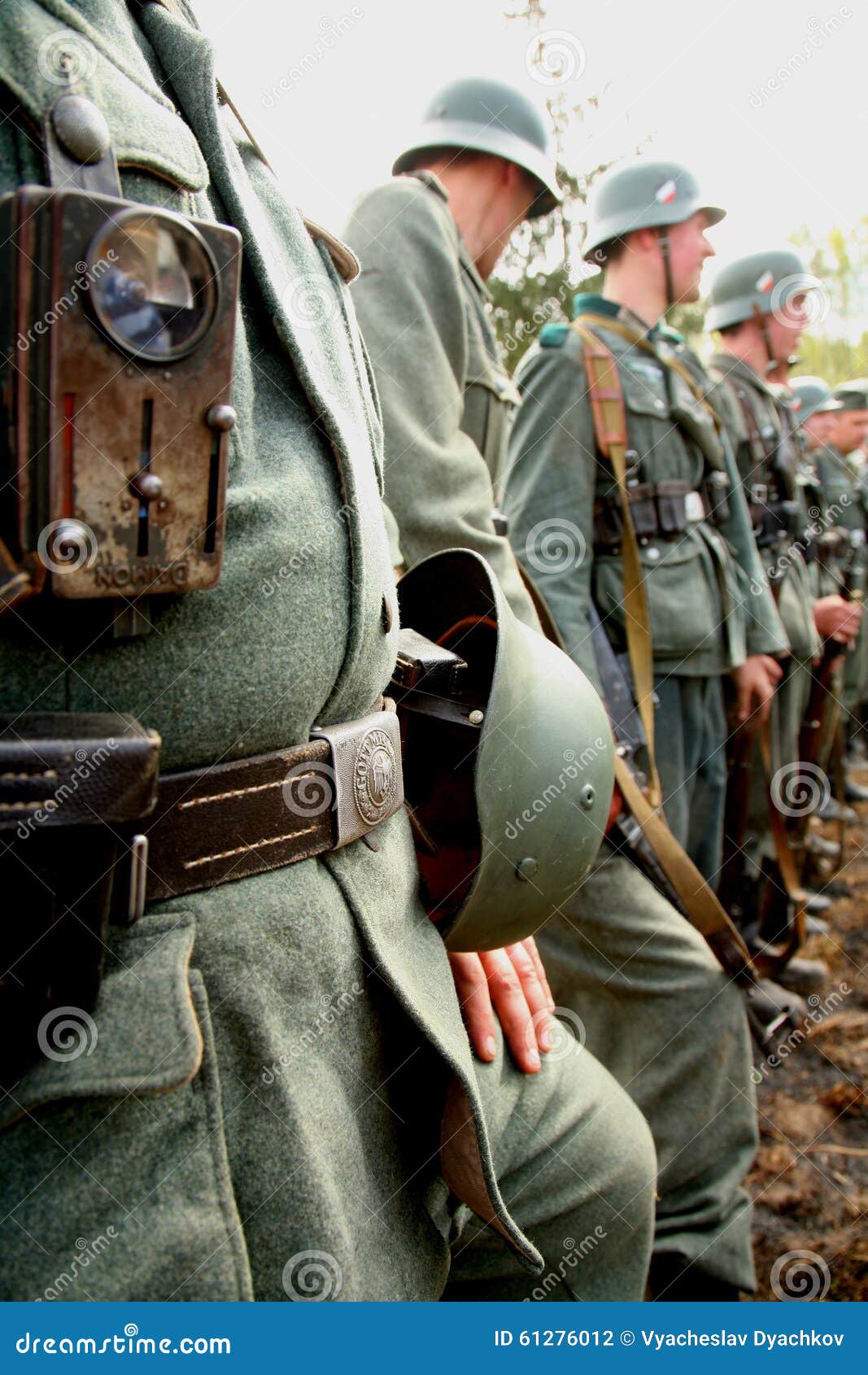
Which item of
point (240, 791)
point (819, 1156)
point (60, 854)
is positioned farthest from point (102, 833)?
point (819, 1156)

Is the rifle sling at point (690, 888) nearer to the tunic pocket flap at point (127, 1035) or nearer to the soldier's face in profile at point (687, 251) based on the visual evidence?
the tunic pocket flap at point (127, 1035)

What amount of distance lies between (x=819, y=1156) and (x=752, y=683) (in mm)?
1530

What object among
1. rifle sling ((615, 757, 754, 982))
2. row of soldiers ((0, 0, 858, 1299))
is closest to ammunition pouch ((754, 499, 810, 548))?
rifle sling ((615, 757, 754, 982))

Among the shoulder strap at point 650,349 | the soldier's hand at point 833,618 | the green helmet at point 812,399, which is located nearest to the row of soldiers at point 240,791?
the shoulder strap at point 650,349

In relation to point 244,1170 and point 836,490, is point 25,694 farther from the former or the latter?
point 836,490

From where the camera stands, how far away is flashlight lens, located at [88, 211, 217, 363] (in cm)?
75

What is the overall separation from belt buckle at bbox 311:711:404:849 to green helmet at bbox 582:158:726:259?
3054 millimetres

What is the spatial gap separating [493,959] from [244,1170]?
0.63m

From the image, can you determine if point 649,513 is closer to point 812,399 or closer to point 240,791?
point 240,791

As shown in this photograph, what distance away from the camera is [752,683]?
3746 mm

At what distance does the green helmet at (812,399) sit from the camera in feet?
28.8

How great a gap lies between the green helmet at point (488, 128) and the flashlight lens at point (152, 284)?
2054 mm

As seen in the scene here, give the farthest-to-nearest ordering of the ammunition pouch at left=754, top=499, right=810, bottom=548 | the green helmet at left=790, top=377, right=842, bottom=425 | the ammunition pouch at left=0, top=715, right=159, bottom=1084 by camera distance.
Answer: the green helmet at left=790, top=377, right=842, bottom=425 → the ammunition pouch at left=754, top=499, right=810, bottom=548 → the ammunition pouch at left=0, top=715, right=159, bottom=1084

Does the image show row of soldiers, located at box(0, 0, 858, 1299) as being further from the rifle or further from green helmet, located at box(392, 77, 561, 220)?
green helmet, located at box(392, 77, 561, 220)
